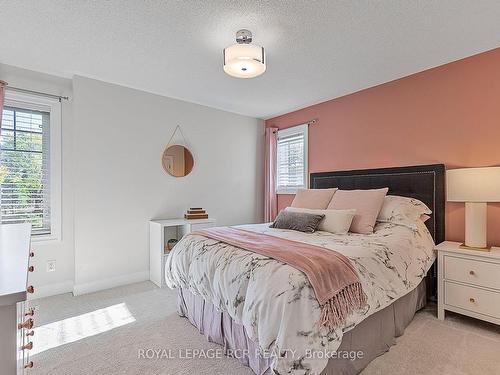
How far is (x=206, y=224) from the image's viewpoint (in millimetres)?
3557

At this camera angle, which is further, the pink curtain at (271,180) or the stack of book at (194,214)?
the pink curtain at (271,180)

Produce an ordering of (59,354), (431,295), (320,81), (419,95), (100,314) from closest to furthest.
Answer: (59,354) < (100,314) < (431,295) < (419,95) < (320,81)

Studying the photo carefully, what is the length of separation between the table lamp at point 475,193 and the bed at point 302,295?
34 centimetres

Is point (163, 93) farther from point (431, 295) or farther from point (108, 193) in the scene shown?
point (431, 295)

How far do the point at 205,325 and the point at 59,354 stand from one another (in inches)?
39.0

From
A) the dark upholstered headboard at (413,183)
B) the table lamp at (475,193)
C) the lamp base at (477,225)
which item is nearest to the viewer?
the table lamp at (475,193)

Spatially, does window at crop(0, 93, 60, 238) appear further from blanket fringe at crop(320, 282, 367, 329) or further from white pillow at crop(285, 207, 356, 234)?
blanket fringe at crop(320, 282, 367, 329)

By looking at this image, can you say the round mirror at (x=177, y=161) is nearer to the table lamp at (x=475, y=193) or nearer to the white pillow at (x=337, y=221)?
the white pillow at (x=337, y=221)

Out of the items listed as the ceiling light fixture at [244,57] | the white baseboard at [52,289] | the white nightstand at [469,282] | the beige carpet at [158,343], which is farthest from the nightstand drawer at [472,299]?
the white baseboard at [52,289]

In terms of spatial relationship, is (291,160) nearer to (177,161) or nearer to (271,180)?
(271,180)

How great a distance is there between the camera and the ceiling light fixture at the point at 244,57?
2004 millimetres

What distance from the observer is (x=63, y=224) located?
304 centimetres

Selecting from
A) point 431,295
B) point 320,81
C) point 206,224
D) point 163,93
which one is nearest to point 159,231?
point 206,224

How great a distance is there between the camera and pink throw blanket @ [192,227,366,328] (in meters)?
1.39
